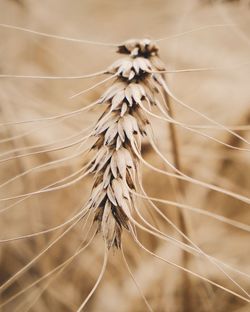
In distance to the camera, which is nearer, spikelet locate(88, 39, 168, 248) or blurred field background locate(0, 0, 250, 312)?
spikelet locate(88, 39, 168, 248)

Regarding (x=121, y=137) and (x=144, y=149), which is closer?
(x=121, y=137)

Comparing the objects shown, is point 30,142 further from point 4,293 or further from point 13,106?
point 4,293

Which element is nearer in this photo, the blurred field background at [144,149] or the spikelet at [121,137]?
the spikelet at [121,137]

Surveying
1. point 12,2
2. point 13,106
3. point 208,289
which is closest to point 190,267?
point 208,289
